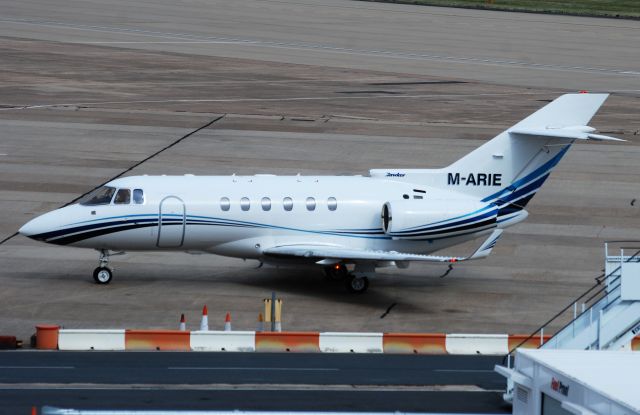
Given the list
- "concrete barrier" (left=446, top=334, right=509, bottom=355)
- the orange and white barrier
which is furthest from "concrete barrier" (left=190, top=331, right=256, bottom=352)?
"concrete barrier" (left=446, top=334, right=509, bottom=355)

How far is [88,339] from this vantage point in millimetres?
30625

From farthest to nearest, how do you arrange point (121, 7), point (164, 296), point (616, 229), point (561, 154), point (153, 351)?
point (121, 7) < point (616, 229) < point (561, 154) < point (164, 296) < point (153, 351)

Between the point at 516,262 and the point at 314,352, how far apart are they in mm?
11492

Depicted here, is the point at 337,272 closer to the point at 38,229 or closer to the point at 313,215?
the point at 313,215

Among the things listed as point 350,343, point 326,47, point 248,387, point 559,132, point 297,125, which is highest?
point 326,47

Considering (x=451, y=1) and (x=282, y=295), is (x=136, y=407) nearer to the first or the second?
(x=282, y=295)

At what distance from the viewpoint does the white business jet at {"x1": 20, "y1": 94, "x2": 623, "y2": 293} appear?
1417 inches

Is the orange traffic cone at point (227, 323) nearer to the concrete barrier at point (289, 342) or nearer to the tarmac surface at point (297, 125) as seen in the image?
the tarmac surface at point (297, 125)

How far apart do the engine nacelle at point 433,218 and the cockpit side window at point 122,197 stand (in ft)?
22.8

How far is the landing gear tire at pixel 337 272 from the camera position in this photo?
37531 mm

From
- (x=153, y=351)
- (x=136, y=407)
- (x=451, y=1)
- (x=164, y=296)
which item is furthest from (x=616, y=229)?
(x=451, y=1)

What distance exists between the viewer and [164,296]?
3594 cm

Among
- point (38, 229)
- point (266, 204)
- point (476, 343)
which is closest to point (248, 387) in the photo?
point (476, 343)

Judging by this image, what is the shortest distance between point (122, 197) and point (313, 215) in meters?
5.19
